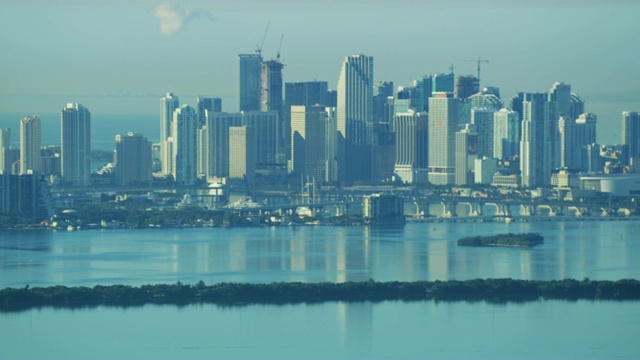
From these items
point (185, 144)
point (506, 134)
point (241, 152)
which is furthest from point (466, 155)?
point (185, 144)

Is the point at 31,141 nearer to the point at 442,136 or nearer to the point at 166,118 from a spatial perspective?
the point at 166,118

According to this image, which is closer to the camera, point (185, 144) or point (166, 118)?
point (185, 144)

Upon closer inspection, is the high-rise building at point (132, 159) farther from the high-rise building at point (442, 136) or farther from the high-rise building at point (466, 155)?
the high-rise building at point (466, 155)

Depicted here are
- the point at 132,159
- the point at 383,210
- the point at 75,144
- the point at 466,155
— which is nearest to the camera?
the point at 383,210

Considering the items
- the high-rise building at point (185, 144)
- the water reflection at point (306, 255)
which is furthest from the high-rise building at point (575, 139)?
the water reflection at point (306, 255)

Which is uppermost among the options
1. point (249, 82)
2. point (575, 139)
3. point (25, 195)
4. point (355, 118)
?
point (249, 82)

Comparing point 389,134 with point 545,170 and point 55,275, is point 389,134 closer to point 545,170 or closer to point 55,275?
point 545,170

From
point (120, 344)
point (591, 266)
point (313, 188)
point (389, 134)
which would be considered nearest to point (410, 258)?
point (591, 266)

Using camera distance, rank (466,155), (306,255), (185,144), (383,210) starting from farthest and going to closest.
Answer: (185,144)
(466,155)
(383,210)
(306,255)
